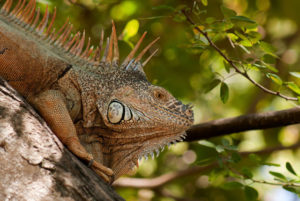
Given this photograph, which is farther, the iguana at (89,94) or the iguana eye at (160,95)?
the iguana eye at (160,95)

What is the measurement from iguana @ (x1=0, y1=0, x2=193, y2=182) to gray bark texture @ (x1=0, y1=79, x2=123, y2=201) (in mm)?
623

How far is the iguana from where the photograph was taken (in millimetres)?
4336

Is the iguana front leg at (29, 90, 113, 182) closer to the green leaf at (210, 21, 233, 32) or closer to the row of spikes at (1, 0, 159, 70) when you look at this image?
the row of spikes at (1, 0, 159, 70)

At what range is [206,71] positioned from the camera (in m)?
7.88

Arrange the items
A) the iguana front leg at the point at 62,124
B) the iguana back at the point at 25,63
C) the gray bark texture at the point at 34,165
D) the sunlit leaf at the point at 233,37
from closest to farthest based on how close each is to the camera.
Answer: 1. the gray bark texture at the point at 34,165
2. the iguana front leg at the point at 62,124
3. the iguana back at the point at 25,63
4. the sunlit leaf at the point at 233,37

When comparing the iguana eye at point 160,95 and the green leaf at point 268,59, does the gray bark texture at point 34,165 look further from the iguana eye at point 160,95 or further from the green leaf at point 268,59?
the green leaf at point 268,59

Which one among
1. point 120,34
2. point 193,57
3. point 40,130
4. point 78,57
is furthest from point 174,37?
point 40,130

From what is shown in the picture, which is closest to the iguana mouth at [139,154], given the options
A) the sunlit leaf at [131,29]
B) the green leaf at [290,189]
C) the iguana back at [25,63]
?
the iguana back at [25,63]

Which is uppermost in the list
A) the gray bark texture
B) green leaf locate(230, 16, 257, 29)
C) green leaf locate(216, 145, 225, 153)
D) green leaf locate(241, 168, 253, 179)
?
green leaf locate(230, 16, 257, 29)

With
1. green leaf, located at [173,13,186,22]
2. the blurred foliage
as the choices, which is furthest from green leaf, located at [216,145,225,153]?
green leaf, located at [173,13,186,22]

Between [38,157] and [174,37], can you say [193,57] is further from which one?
[38,157]

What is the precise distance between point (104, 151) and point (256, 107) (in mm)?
5105

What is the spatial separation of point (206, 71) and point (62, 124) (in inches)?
168

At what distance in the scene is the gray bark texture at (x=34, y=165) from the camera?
3021mm
